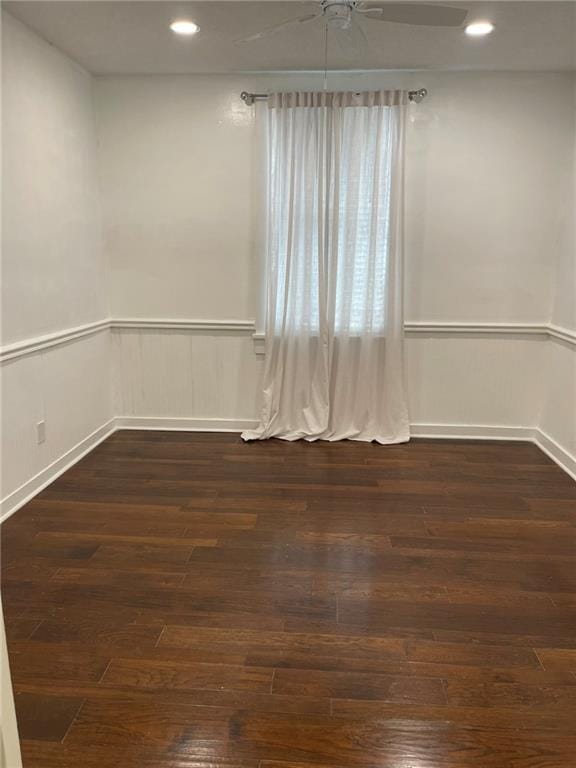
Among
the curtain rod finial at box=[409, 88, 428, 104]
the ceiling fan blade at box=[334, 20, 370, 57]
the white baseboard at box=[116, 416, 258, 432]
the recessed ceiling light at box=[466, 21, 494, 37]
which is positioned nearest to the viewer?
the ceiling fan blade at box=[334, 20, 370, 57]

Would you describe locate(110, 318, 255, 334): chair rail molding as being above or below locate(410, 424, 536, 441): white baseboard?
above

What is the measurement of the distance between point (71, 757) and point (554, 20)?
11.8 ft

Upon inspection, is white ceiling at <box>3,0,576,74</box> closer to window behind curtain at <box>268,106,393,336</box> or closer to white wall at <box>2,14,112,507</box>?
white wall at <box>2,14,112,507</box>

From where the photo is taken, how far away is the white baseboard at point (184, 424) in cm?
429

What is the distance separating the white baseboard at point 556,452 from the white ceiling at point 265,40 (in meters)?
2.35

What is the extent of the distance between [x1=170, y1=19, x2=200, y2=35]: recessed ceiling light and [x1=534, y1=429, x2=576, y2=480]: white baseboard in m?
3.25

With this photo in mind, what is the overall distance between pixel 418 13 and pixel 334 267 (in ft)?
5.67

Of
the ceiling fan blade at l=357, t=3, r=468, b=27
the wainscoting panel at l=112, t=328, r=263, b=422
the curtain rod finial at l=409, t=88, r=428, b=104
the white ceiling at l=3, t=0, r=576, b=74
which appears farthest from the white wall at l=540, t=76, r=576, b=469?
the wainscoting panel at l=112, t=328, r=263, b=422

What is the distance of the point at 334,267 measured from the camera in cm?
389

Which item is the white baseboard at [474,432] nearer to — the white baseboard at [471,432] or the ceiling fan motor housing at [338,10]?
the white baseboard at [471,432]

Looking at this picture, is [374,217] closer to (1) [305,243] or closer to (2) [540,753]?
(1) [305,243]

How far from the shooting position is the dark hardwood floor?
1639mm

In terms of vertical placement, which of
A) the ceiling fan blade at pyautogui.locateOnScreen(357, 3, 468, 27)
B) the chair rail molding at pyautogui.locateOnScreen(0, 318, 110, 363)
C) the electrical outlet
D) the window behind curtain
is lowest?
the electrical outlet

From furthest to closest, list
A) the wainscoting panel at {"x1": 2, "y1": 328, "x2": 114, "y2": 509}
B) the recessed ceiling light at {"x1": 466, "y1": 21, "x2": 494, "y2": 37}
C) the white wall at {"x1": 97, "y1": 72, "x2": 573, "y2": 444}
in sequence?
the white wall at {"x1": 97, "y1": 72, "x2": 573, "y2": 444}, the wainscoting panel at {"x1": 2, "y1": 328, "x2": 114, "y2": 509}, the recessed ceiling light at {"x1": 466, "y1": 21, "x2": 494, "y2": 37}
